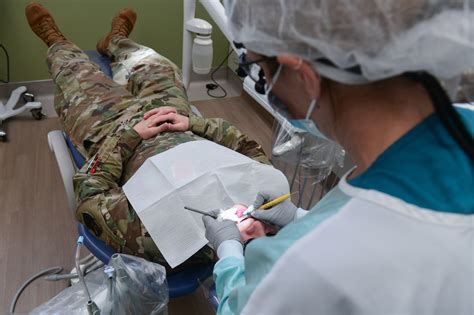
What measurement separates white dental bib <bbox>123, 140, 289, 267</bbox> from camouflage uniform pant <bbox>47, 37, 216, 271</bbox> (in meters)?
0.49

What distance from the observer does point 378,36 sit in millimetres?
544

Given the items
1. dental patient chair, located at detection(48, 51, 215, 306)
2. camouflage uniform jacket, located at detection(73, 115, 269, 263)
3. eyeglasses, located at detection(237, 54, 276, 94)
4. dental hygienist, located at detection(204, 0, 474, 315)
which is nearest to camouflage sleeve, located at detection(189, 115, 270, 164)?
camouflage uniform jacket, located at detection(73, 115, 269, 263)

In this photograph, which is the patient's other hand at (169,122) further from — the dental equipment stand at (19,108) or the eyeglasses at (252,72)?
the dental equipment stand at (19,108)

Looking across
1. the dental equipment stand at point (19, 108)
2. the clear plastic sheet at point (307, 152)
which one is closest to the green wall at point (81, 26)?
the dental equipment stand at point (19, 108)

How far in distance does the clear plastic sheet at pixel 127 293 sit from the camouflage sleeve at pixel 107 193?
0.37ft

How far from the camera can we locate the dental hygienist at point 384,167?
1.73 feet

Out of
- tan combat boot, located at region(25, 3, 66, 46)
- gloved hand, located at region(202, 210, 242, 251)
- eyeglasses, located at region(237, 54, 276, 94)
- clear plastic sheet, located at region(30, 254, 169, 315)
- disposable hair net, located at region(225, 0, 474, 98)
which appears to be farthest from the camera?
tan combat boot, located at region(25, 3, 66, 46)

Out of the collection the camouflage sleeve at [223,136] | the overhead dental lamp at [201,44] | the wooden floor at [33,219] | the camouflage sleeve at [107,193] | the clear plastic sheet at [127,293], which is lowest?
the wooden floor at [33,219]

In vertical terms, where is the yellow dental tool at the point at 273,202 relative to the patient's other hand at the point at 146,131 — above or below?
above

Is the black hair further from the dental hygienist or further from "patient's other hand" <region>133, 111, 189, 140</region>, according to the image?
"patient's other hand" <region>133, 111, 189, 140</region>

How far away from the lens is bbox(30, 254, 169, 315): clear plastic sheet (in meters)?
1.24

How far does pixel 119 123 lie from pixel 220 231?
2.99ft

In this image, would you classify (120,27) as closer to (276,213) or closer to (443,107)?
(276,213)

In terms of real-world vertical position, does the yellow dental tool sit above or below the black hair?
below
